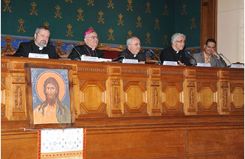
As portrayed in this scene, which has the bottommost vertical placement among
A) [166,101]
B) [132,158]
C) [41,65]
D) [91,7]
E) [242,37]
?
[132,158]

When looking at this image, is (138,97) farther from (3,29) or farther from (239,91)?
(3,29)

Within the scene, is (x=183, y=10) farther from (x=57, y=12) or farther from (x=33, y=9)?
(x=33, y=9)

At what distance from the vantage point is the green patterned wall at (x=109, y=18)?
799 cm

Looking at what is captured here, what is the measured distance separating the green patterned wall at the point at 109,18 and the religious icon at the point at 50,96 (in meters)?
3.32

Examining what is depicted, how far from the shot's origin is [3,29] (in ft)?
25.2

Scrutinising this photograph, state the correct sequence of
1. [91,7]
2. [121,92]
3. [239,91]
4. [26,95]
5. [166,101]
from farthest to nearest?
1. [91,7]
2. [239,91]
3. [166,101]
4. [121,92]
5. [26,95]

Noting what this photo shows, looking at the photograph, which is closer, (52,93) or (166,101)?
(52,93)

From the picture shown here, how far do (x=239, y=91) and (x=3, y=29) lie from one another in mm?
3913

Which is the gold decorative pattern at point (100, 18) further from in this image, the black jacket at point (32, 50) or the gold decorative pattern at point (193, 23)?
the black jacket at point (32, 50)

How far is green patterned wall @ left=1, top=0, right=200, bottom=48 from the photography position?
26.2ft

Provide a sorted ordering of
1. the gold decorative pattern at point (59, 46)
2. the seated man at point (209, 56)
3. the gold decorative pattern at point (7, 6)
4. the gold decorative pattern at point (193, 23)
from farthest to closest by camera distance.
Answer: the gold decorative pattern at point (193, 23)
the gold decorative pattern at point (59, 46)
the gold decorative pattern at point (7, 6)
the seated man at point (209, 56)

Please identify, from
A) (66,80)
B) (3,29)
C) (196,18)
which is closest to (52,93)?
(66,80)

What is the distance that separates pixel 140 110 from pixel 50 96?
1.13 m

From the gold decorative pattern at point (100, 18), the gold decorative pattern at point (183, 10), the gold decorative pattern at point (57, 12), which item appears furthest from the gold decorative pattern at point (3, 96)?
the gold decorative pattern at point (183, 10)
